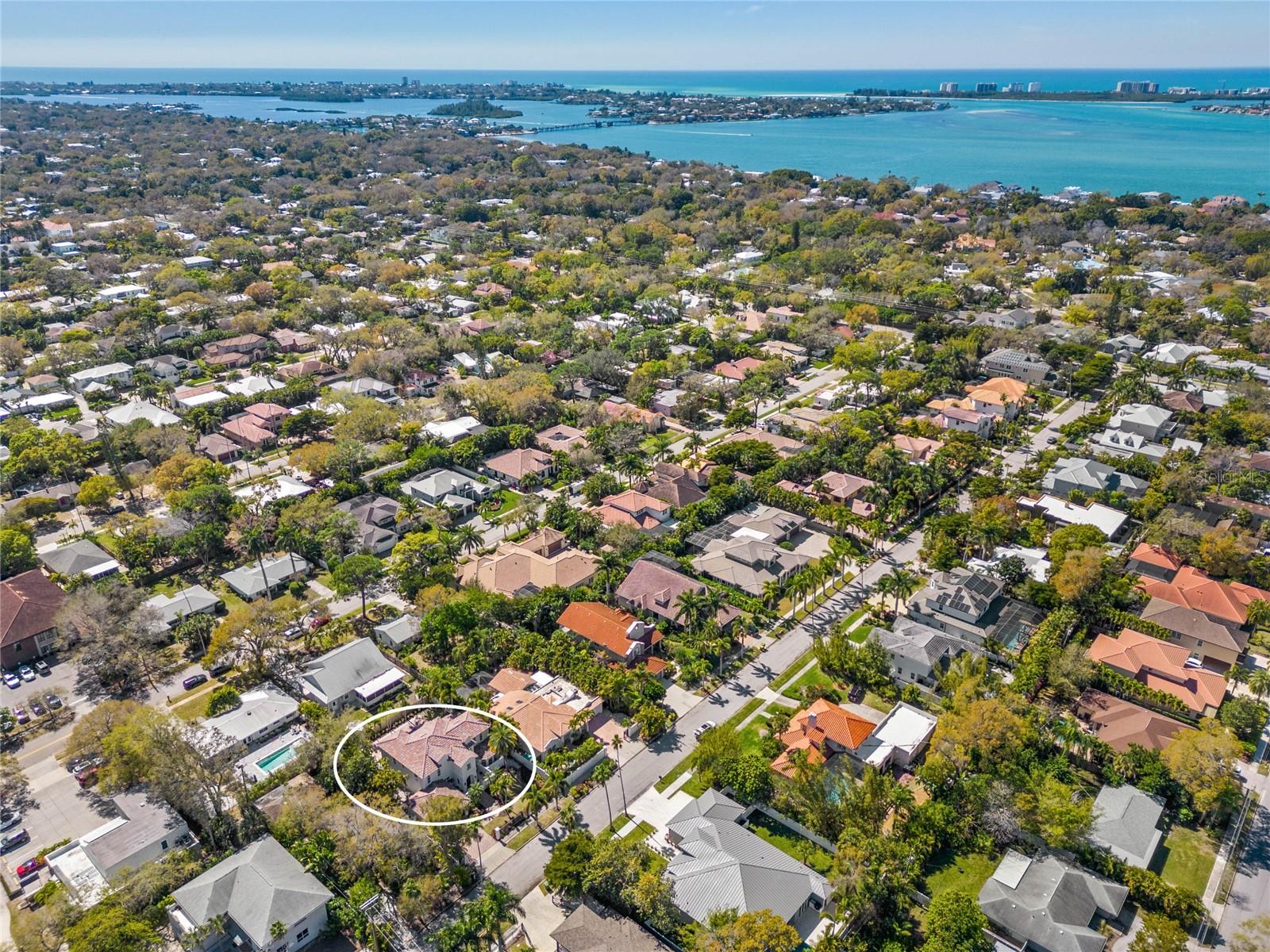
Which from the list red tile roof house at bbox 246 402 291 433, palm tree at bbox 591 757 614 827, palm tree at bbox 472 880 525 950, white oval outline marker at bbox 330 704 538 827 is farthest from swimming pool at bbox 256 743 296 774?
red tile roof house at bbox 246 402 291 433

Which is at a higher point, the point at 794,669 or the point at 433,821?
the point at 433,821

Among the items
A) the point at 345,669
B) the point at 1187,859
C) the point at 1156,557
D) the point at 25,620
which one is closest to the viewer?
the point at 1187,859

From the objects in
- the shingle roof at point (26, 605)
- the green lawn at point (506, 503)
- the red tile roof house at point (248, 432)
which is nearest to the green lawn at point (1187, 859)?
the green lawn at point (506, 503)

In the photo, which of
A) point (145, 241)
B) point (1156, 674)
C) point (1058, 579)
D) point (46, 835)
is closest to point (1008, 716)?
point (1156, 674)

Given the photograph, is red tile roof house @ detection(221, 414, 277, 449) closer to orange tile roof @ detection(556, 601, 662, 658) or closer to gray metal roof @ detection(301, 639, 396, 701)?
gray metal roof @ detection(301, 639, 396, 701)

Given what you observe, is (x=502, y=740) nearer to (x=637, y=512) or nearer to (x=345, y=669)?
(x=345, y=669)

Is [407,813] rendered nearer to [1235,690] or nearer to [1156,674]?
[1156,674]

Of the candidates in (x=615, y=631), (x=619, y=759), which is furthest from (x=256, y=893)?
(x=615, y=631)

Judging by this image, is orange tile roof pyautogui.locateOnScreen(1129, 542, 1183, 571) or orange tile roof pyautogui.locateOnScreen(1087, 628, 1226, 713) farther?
orange tile roof pyautogui.locateOnScreen(1129, 542, 1183, 571)
